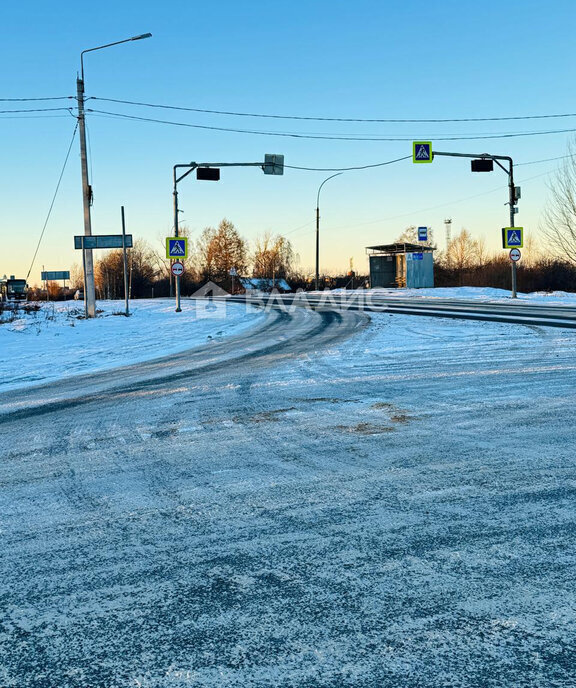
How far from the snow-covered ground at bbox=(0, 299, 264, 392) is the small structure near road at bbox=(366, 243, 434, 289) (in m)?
35.0

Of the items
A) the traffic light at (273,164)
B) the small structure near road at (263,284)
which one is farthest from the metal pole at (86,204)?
the small structure near road at (263,284)

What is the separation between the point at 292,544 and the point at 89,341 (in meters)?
12.8

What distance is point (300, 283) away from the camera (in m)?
83.1

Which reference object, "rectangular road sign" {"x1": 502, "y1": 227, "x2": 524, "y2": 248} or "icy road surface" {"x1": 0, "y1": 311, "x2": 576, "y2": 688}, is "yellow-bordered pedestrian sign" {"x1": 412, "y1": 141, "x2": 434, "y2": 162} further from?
"icy road surface" {"x1": 0, "y1": 311, "x2": 576, "y2": 688}

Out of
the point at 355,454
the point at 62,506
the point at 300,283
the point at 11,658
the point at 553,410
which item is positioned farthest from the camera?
the point at 300,283

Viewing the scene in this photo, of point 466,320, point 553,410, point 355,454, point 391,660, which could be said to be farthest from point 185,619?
point 466,320

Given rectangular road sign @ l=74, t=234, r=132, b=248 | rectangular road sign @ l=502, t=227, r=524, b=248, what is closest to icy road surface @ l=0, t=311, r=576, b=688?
rectangular road sign @ l=74, t=234, r=132, b=248

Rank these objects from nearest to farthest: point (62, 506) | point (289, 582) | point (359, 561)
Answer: point (289, 582) < point (359, 561) < point (62, 506)

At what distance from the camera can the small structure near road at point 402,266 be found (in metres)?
53.9

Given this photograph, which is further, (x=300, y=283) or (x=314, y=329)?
(x=300, y=283)

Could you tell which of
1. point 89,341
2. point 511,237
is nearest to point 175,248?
point 89,341

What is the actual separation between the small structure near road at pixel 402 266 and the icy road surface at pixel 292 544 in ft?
160

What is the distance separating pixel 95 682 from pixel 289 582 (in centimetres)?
84

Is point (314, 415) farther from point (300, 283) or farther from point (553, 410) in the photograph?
point (300, 283)
